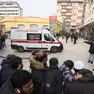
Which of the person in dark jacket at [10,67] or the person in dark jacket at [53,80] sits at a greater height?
the person in dark jacket at [10,67]

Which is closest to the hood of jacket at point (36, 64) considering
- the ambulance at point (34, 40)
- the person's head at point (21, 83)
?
the person's head at point (21, 83)

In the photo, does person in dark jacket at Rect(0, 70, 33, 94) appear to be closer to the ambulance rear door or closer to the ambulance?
the ambulance

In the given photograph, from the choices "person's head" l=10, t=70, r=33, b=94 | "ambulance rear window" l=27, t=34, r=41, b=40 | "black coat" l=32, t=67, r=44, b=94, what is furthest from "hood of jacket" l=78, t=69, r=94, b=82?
"ambulance rear window" l=27, t=34, r=41, b=40

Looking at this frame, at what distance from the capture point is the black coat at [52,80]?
4238 mm

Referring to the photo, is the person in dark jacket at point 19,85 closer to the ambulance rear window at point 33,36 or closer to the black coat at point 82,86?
the black coat at point 82,86

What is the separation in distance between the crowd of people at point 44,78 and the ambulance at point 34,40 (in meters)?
13.2

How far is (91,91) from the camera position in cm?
324

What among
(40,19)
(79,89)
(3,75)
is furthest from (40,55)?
(40,19)

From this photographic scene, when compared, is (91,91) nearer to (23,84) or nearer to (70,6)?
(23,84)

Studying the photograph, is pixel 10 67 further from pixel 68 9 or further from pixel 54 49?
pixel 68 9

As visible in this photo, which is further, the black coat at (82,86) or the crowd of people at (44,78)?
the black coat at (82,86)

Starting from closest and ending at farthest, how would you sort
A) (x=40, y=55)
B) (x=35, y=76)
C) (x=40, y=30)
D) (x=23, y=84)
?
(x=23, y=84), (x=35, y=76), (x=40, y=55), (x=40, y=30)

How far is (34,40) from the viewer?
17906 millimetres

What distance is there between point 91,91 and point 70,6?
127950 millimetres
